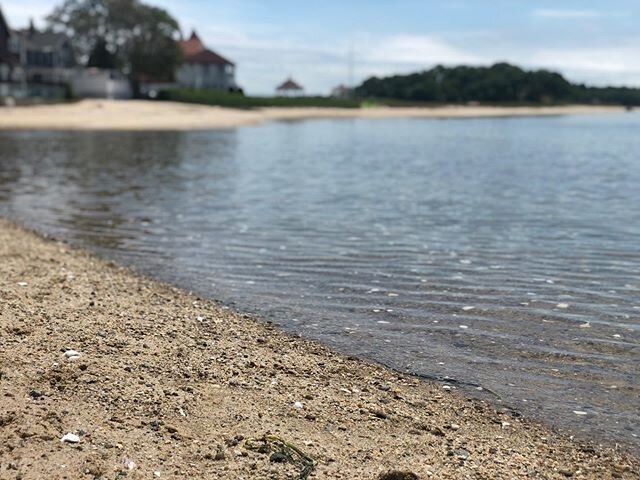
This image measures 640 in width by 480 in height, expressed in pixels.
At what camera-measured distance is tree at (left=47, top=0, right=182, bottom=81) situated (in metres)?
94.5

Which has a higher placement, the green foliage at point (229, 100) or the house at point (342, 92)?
the house at point (342, 92)

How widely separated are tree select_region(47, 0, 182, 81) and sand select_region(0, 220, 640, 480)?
91684mm

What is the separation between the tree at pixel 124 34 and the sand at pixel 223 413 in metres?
91.7

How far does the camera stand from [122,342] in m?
7.63

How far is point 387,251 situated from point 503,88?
160 m

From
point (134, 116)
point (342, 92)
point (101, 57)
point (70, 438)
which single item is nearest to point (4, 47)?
point (101, 57)

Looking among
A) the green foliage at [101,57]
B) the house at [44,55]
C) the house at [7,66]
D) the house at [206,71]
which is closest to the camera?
the house at [7,66]

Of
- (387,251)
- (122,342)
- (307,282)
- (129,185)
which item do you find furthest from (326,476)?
(129,185)

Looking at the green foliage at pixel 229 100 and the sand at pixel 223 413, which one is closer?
the sand at pixel 223 413

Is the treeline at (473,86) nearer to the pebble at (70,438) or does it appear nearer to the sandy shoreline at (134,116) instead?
the sandy shoreline at (134,116)

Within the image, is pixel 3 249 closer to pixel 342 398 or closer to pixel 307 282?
pixel 307 282

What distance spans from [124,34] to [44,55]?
1100 centimetres

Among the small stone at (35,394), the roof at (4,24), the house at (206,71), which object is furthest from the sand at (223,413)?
the house at (206,71)

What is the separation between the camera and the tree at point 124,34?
94500mm
